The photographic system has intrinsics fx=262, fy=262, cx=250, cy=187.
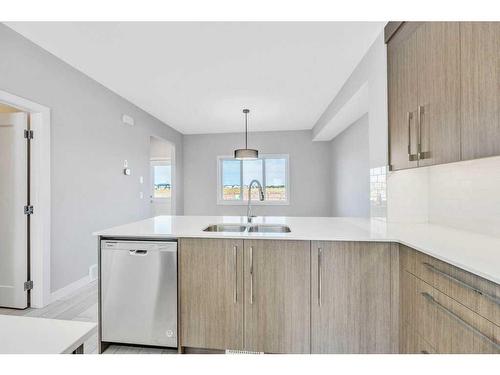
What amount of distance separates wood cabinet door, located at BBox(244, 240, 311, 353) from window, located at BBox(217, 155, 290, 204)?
15.0 ft

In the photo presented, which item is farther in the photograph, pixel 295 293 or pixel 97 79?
pixel 97 79

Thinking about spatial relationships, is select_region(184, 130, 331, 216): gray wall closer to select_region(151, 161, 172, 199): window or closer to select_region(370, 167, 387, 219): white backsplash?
select_region(151, 161, 172, 199): window

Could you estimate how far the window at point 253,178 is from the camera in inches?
250

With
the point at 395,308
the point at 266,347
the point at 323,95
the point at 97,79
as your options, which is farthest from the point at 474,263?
the point at 97,79

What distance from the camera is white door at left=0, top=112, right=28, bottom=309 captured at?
2531mm

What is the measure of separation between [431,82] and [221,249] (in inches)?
63.3

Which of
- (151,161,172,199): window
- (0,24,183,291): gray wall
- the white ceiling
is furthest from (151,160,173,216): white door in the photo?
the white ceiling

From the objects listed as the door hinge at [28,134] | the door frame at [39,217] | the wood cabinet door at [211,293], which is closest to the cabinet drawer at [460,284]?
the wood cabinet door at [211,293]

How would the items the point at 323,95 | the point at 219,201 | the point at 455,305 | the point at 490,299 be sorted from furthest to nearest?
the point at 219,201
the point at 323,95
the point at 455,305
the point at 490,299

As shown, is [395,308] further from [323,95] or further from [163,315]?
[323,95]

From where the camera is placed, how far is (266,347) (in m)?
1.69

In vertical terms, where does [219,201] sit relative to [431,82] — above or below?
below

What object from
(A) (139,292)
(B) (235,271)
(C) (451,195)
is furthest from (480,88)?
(A) (139,292)

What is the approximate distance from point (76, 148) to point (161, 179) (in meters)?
4.29
